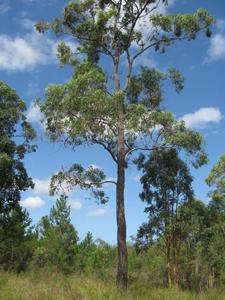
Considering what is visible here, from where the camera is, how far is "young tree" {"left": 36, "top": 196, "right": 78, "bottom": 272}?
39.8 metres

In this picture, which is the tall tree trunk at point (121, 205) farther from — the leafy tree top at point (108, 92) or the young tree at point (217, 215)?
the young tree at point (217, 215)

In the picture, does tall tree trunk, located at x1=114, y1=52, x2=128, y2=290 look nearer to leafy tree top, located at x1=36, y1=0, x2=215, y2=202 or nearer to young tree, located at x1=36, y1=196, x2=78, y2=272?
leafy tree top, located at x1=36, y1=0, x2=215, y2=202

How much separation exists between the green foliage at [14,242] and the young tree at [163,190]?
12.2 metres

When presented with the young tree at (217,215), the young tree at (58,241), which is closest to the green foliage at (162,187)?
the young tree at (217,215)

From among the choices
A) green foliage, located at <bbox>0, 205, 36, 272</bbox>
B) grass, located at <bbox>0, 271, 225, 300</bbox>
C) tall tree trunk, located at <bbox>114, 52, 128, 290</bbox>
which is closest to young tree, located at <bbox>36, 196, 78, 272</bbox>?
green foliage, located at <bbox>0, 205, 36, 272</bbox>

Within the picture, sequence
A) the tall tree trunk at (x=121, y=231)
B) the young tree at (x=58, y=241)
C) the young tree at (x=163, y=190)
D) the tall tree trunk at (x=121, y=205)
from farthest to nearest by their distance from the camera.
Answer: the young tree at (x=58, y=241), the young tree at (x=163, y=190), the tall tree trunk at (x=121, y=205), the tall tree trunk at (x=121, y=231)

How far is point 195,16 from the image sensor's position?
68.6 ft

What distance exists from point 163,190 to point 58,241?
20.3 m

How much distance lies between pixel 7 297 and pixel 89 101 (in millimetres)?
9525

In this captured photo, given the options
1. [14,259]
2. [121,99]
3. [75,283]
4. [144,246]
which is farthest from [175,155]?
[14,259]

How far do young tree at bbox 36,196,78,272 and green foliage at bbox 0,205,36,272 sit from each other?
4.37 meters

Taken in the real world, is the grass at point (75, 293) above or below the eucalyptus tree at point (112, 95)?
below

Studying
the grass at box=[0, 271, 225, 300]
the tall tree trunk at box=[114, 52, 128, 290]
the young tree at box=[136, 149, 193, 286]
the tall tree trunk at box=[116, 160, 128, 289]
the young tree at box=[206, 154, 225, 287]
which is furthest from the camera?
the young tree at box=[206, 154, 225, 287]

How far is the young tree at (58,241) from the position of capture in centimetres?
3975
